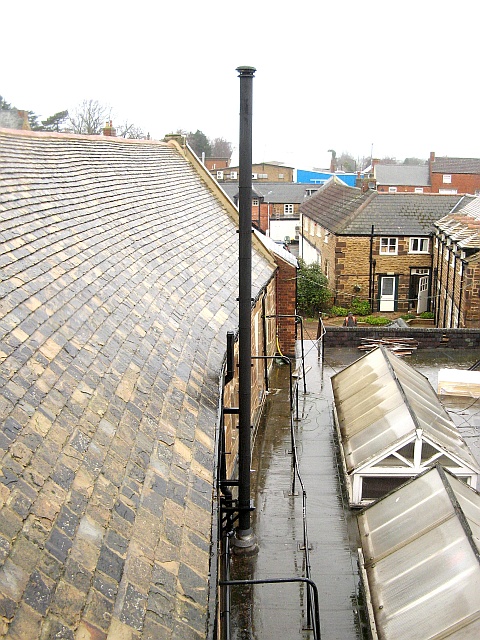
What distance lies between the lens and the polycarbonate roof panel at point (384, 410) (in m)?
10.6

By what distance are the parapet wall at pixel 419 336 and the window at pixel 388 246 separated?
1553 cm

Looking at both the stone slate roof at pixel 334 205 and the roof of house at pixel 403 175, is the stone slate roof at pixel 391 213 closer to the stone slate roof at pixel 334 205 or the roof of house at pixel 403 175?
the stone slate roof at pixel 334 205

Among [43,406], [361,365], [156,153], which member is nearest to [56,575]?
[43,406]

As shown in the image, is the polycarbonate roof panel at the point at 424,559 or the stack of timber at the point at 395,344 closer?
the polycarbonate roof panel at the point at 424,559

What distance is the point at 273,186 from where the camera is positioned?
67.2m

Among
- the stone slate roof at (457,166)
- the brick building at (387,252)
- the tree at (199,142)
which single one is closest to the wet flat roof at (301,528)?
the brick building at (387,252)

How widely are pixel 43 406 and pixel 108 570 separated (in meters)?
1.57

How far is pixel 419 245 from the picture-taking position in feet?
117

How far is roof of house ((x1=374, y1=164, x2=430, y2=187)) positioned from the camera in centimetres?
7112

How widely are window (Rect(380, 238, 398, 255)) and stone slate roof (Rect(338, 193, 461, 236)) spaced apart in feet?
A: 1.27

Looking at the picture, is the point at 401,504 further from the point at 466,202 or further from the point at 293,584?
the point at 466,202

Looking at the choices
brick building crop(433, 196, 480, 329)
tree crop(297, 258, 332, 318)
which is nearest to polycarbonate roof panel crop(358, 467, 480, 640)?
brick building crop(433, 196, 480, 329)

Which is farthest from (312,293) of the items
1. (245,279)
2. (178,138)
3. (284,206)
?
(284,206)

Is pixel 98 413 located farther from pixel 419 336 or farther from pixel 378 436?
pixel 419 336
